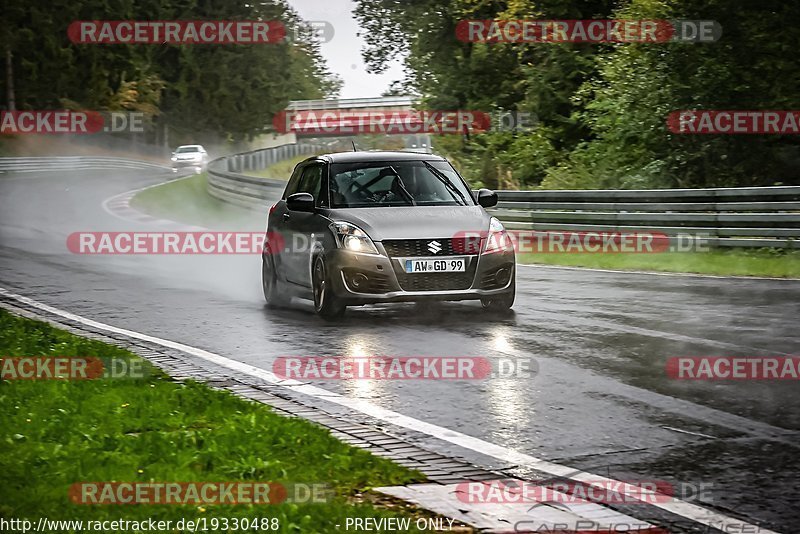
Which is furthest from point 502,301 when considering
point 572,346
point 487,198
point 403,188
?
point 572,346

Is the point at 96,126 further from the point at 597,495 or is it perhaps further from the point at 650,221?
the point at 597,495

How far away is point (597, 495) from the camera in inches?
243

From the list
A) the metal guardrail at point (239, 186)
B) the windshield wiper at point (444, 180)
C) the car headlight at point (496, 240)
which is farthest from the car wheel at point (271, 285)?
the metal guardrail at point (239, 186)

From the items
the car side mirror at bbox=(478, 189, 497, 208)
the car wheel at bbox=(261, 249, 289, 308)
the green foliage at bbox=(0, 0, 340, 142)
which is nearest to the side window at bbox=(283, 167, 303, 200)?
the car wheel at bbox=(261, 249, 289, 308)

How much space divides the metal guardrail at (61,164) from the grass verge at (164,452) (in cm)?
5227

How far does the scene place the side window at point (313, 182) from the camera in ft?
46.7

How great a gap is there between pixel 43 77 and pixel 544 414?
230ft

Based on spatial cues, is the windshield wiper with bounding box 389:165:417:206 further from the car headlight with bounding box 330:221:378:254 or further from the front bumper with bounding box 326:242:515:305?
the front bumper with bounding box 326:242:515:305

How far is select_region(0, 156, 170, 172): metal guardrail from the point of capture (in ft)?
196

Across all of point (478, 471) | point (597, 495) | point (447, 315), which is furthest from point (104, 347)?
point (597, 495)

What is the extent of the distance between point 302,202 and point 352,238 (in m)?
1.07

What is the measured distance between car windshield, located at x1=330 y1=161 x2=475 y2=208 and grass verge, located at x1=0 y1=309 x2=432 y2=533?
4.83m

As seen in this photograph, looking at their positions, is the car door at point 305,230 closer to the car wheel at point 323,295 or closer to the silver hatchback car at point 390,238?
the silver hatchback car at point 390,238

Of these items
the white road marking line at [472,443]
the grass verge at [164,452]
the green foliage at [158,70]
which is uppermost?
the green foliage at [158,70]
